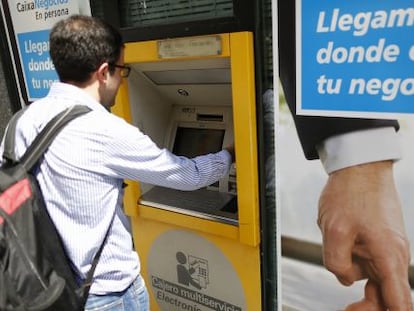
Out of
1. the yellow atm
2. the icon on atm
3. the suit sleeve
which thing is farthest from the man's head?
the icon on atm

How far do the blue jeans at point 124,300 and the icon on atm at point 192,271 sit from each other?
1.66ft

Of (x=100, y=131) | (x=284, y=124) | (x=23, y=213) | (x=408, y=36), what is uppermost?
(x=408, y=36)

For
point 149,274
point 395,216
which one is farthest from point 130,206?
point 395,216

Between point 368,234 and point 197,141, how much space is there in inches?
38.7

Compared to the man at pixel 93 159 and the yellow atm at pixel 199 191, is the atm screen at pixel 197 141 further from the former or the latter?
the man at pixel 93 159

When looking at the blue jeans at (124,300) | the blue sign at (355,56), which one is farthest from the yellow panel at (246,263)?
the blue sign at (355,56)

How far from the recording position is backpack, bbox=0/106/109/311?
1215mm

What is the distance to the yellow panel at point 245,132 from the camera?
5.13ft

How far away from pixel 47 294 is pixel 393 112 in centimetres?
123

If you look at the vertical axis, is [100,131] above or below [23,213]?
above

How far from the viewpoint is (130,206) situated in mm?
2172

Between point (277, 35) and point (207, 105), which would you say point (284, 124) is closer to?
point (277, 35)

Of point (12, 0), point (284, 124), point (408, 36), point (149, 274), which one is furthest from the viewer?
point (12, 0)

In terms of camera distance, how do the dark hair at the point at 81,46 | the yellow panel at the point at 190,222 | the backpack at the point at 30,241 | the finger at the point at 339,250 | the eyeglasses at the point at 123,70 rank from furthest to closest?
the yellow panel at the point at 190,222, the finger at the point at 339,250, the eyeglasses at the point at 123,70, the dark hair at the point at 81,46, the backpack at the point at 30,241
